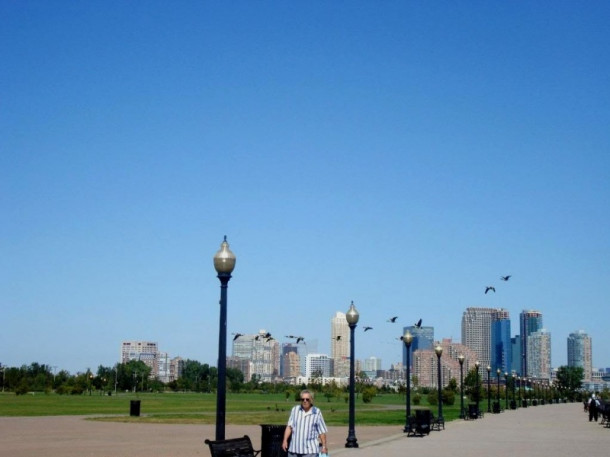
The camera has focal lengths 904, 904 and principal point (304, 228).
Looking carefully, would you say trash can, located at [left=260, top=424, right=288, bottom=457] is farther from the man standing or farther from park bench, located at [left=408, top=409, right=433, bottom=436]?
park bench, located at [left=408, top=409, right=433, bottom=436]

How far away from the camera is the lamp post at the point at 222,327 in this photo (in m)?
15.0

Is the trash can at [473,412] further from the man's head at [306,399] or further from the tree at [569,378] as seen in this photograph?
the tree at [569,378]

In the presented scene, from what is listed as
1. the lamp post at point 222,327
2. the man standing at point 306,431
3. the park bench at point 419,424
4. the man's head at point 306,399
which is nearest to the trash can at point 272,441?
the lamp post at point 222,327

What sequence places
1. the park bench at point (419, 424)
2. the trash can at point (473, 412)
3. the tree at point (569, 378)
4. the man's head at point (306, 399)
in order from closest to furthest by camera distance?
the man's head at point (306, 399)
the park bench at point (419, 424)
the trash can at point (473, 412)
the tree at point (569, 378)

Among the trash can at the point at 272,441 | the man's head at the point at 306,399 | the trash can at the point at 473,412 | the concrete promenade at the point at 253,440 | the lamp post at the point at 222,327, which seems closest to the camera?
the man's head at the point at 306,399

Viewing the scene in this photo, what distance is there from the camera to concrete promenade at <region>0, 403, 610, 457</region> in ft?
79.8

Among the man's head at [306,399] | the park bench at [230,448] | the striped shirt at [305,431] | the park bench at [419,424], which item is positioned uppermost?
the man's head at [306,399]

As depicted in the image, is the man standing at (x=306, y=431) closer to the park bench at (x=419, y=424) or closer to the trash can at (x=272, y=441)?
the trash can at (x=272, y=441)

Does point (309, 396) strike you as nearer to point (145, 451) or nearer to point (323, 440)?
point (323, 440)

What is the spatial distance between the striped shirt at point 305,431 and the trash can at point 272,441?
533 cm

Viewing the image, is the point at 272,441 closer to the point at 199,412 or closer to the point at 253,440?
the point at 253,440

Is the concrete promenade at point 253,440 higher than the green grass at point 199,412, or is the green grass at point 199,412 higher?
the concrete promenade at point 253,440

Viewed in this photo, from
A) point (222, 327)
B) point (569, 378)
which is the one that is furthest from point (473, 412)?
point (569, 378)

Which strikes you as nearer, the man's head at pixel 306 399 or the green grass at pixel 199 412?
the man's head at pixel 306 399
